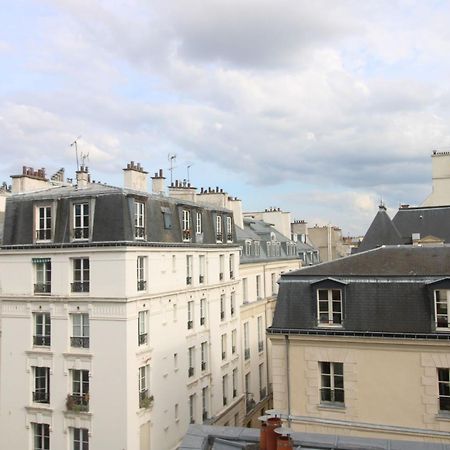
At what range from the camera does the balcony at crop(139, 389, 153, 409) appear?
20641 mm

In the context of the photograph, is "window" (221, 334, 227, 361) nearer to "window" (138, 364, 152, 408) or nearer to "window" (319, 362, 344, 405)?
"window" (138, 364, 152, 408)

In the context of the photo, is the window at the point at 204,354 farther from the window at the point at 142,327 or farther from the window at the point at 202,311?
the window at the point at 142,327

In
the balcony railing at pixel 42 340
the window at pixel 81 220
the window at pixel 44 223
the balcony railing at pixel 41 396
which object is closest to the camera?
the window at pixel 81 220

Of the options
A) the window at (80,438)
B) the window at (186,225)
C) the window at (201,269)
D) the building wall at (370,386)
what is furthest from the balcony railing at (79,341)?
the building wall at (370,386)

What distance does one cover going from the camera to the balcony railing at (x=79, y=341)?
67.1ft

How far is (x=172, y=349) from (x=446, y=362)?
13.0 metres

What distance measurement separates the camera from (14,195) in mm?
22766

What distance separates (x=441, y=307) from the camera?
44.2 feet

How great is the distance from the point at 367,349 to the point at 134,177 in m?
14.4

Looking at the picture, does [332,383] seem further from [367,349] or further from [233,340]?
[233,340]

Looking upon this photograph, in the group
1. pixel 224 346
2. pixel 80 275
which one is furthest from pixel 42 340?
pixel 224 346

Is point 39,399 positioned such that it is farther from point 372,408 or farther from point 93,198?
point 372,408

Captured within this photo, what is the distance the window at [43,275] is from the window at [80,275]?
1195 millimetres

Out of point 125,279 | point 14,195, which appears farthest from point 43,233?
point 125,279
